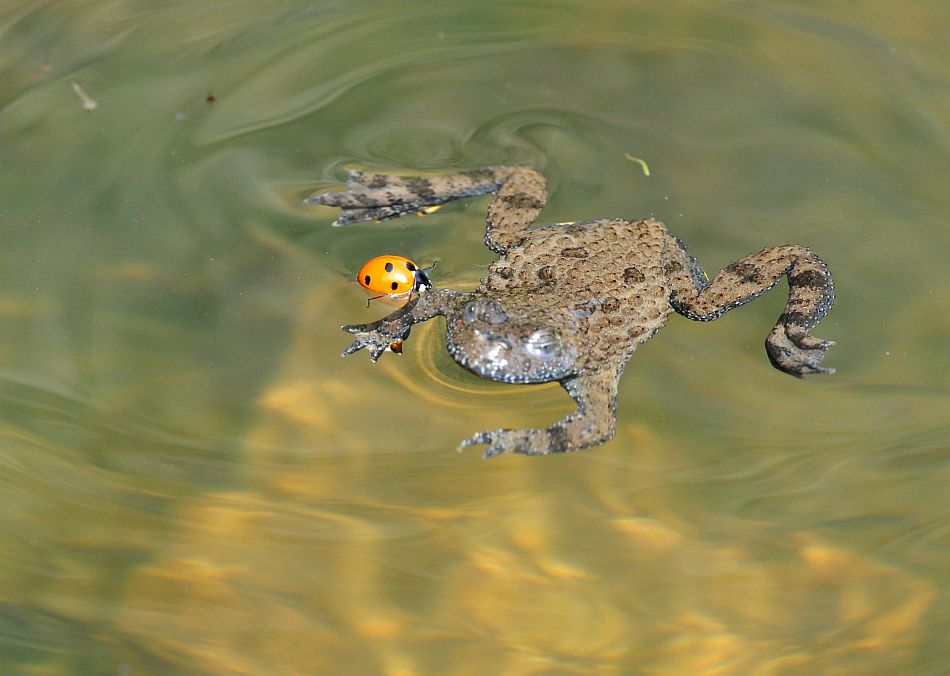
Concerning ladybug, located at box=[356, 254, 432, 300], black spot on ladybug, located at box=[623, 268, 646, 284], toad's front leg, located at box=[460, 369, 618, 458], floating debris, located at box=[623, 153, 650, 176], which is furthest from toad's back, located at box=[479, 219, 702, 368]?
floating debris, located at box=[623, 153, 650, 176]

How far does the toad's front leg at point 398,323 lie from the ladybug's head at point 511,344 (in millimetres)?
390

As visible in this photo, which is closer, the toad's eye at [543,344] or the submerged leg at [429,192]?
the toad's eye at [543,344]

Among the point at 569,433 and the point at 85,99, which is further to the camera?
the point at 85,99

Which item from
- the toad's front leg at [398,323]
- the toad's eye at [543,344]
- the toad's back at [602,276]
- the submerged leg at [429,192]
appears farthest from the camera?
the submerged leg at [429,192]

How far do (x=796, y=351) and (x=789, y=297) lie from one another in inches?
12.5

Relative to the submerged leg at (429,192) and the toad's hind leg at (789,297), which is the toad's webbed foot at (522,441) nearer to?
the toad's hind leg at (789,297)

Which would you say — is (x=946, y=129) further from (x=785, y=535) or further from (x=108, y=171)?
(x=108, y=171)

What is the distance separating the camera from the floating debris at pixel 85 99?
5.64 meters

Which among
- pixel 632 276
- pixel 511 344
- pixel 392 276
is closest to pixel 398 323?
pixel 392 276

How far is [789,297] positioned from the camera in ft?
15.0

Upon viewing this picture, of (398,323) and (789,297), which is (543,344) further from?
(789,297)

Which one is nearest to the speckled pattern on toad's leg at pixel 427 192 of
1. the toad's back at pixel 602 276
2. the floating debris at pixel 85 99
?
the toad's back at pixel 602 276

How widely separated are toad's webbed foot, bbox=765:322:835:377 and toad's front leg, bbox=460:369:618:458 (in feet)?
2.96

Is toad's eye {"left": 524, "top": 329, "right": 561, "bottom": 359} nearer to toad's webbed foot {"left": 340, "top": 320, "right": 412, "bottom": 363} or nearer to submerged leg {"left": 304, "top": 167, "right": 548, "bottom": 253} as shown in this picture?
toad's webbed foot {"left": 340, "top": 320, "right": 412, "bottom": 363}
